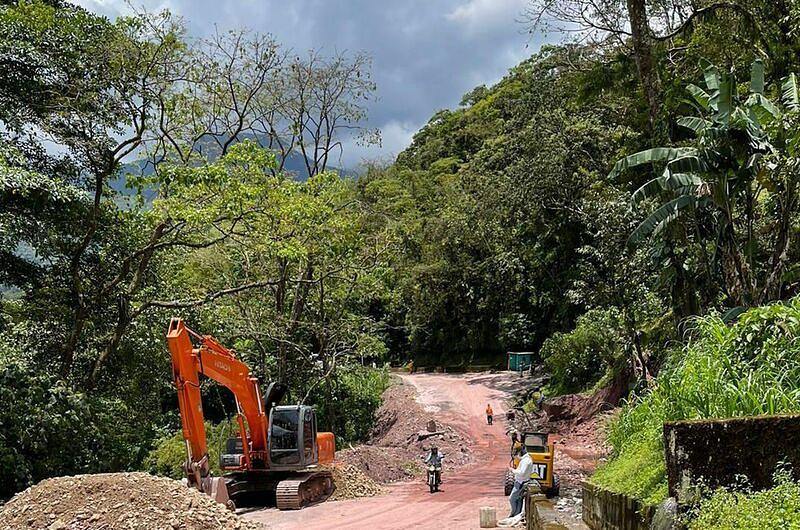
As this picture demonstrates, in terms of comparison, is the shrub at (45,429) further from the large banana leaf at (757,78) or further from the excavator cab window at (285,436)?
the large banana leaf at (757,78)

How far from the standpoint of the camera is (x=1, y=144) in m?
12.3

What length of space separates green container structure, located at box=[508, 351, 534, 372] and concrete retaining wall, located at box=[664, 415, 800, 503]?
3300 cm

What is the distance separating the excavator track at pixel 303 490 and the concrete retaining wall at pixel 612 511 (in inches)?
291

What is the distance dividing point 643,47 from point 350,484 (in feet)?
37.8

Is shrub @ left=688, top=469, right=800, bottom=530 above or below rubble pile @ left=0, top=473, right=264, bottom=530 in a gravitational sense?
above

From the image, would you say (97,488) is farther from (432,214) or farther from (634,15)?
(432,214)

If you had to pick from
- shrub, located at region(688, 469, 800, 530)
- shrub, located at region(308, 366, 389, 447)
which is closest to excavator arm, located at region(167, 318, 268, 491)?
shrub, located at region(688, 469, 800, 530)

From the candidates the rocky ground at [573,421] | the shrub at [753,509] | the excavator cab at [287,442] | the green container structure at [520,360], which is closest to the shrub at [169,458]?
the excavator cab at [287,442]

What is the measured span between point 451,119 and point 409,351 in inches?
1275

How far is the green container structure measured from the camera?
3678cm

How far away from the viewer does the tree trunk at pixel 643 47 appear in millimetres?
13750

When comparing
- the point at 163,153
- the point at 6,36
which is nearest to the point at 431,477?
the point at 163,153

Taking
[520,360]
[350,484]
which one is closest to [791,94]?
[350,484]

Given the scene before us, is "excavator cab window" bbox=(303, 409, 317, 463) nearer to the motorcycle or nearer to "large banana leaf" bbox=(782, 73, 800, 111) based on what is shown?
the motorcycle
